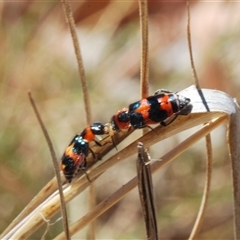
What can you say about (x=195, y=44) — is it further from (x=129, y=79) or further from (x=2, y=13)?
(x=2, y=13)

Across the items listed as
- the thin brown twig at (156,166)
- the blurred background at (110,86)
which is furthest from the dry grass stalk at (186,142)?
the blurred background at (110,86)

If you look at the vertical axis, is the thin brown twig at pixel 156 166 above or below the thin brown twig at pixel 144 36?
below

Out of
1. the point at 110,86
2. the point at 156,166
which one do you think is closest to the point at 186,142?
the point at 156,166

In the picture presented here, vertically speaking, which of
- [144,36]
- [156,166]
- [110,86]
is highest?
[110,86]

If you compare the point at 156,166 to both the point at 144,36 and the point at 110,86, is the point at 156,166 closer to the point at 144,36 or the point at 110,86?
the point at 144,36

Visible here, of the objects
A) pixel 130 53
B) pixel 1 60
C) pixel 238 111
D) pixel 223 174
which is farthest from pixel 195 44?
pixel 238 111

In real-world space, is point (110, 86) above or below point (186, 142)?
above

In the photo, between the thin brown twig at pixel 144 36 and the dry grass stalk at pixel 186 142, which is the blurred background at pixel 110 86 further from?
the thin brown twig at pixel 144 36

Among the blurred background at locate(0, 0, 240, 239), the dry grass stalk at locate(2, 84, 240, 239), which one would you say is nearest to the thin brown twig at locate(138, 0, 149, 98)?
the dry grass stalk at locate(2, 84, 240, 239)
